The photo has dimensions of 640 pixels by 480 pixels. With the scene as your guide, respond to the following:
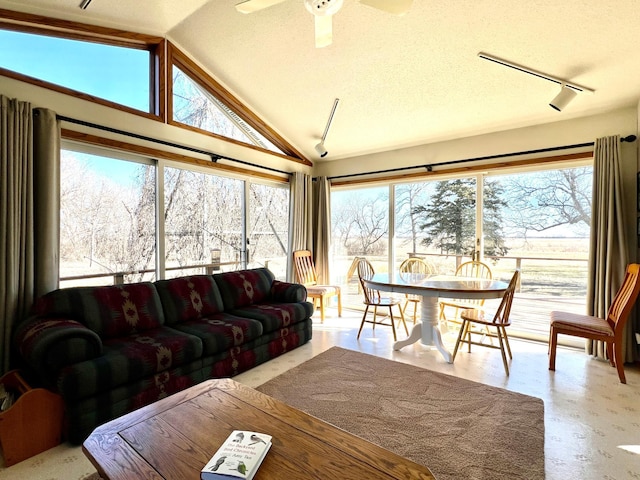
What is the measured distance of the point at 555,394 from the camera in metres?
2.38

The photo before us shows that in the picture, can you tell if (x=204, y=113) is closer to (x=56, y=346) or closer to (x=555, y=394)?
(x=56, y=346)

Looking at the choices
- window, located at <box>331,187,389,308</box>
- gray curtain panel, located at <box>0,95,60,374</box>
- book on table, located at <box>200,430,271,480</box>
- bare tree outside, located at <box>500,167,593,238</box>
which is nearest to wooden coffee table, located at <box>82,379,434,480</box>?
book on table, located at <box>200,430,271,480</box>

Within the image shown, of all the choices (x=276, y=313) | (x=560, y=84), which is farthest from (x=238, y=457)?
(x=560, y=84)

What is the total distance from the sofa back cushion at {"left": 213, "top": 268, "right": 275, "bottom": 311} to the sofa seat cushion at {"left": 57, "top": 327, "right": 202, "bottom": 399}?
2.45 ft

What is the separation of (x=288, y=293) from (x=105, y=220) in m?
1.90

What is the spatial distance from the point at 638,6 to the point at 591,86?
32.7 inches

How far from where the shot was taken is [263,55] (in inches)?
128

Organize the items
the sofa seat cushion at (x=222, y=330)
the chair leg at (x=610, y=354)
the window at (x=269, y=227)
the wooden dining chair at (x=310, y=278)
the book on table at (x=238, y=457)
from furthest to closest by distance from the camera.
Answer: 1. the window at (x=269, y=227)
2. the wooden dining chair at (x=310, y=278)
3. the chair leg at (x=610, y=354)
4. the sofa seat cushion at (x=222, y=330)
5. the book on table at (x=238, y=457)

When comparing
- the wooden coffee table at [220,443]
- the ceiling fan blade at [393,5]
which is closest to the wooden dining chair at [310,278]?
the wooden coffee table at [220,443]

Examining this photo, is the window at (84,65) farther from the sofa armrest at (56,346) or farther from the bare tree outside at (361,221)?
the bare tree outside at (361,221)

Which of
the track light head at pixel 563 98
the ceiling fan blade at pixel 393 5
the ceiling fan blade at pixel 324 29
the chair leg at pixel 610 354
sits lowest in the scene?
the chair leg at pixel 610 354

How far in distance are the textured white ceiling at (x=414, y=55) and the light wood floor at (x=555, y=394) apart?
251cm

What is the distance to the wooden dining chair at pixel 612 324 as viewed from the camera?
8.32ft

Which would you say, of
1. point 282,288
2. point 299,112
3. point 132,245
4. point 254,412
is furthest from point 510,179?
point 132,245
